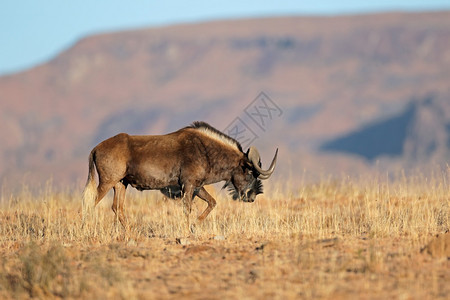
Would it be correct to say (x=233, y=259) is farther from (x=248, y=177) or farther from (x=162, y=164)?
(x=248, y=177)

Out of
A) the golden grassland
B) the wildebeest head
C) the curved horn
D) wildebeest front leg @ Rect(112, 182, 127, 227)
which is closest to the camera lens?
the golden grassland

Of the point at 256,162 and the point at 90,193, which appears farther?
the point at 256,162

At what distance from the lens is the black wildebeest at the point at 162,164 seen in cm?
1235

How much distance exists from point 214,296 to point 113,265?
181cm

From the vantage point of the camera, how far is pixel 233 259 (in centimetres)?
910

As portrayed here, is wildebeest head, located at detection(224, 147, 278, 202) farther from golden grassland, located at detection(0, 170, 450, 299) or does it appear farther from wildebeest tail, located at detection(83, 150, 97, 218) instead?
wildebeest tail, located at detection(83, 150, 97, 218)

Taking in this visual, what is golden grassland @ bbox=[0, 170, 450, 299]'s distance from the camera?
303 inches

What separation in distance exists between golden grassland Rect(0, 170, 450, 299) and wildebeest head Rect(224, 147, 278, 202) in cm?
47

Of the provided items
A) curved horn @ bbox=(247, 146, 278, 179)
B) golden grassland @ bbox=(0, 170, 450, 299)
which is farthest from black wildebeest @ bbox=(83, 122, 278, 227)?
golden grassland @ bbox=(0, 170, 450, 299)

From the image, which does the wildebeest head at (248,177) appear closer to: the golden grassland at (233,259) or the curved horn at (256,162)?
the curved horn at (256,162)

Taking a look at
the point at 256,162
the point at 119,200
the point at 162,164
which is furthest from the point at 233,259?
the point at 256,162

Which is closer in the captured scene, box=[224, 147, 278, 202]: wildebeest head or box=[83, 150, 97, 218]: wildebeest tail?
box=[83, 150, 97, 218]: wildebeest tail

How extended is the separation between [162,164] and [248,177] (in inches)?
72.5

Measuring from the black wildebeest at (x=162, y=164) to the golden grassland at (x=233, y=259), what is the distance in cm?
58
